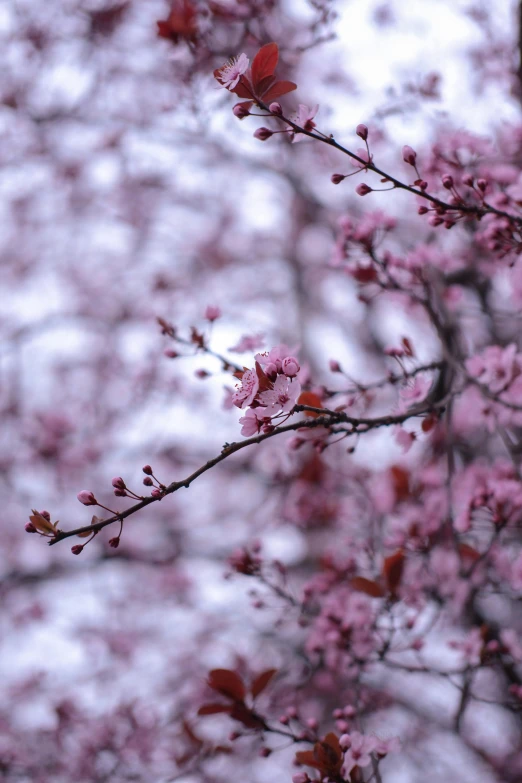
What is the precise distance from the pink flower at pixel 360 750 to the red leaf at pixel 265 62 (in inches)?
67.9

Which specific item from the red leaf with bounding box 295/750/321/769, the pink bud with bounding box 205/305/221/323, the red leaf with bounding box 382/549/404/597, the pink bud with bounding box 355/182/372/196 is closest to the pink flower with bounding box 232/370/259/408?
the pink bud with bounding box 355/182/372/196

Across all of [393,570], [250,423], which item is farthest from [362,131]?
[393,570]

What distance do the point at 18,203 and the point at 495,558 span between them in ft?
23.1

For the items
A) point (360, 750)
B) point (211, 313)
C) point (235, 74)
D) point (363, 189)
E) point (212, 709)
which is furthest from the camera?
point (211, 313)

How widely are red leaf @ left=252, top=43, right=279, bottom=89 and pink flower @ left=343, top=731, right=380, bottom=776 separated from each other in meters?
1.72

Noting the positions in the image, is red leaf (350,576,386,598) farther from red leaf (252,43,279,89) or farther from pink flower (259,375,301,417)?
red leaf (252,43,279,89)

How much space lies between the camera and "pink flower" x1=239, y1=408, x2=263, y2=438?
1326 millimetres

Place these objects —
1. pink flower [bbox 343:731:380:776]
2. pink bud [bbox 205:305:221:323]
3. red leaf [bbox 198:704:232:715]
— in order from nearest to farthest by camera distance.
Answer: pink flower [bbox 343:731:380:776] → red leaf [bbox 198:704:232:715] → pink bud [bbox 205:305:221:323]

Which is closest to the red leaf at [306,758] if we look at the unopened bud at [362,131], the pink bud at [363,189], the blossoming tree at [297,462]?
the blossoming tree at [297,462]

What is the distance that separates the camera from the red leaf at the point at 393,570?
217 cm

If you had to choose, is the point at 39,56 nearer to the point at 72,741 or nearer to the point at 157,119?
the point at 157,119

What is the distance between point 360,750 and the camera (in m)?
1.73

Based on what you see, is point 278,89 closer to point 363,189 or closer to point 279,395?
point 363,189

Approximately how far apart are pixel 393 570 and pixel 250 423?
1.12 m
